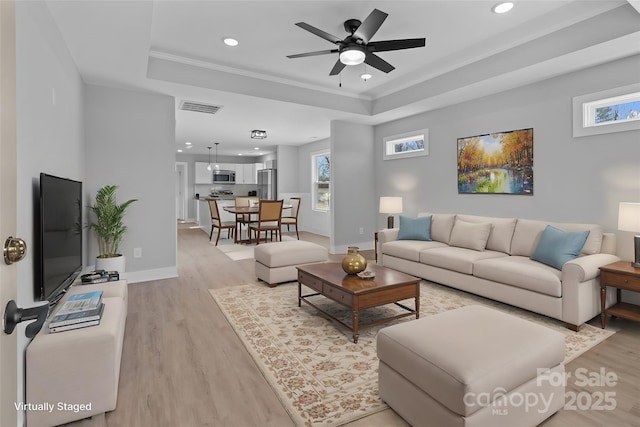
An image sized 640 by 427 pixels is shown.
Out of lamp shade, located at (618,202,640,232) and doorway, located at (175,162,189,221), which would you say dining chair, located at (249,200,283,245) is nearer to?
lamp shade, located at (618,202,640,232)

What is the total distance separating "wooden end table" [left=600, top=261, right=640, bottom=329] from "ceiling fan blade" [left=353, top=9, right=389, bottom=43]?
2821 millimetres

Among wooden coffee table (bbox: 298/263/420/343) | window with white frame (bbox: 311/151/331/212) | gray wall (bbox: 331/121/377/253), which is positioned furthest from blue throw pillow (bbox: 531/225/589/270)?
window with white frame (bbox: 311/151/331/212)

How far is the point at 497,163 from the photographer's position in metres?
4.53

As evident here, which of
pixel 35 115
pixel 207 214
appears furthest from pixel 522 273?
pixel 207 214

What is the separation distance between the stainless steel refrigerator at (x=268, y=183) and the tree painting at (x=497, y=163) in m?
6.29

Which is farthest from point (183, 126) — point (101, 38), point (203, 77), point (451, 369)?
point (451, 369)

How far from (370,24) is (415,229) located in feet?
9.55

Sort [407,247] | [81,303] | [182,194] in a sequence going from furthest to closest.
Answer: [182,194] < [407,247] < [81,303]

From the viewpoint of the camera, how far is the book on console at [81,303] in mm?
1974

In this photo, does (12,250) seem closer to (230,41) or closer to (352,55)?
(352,55)

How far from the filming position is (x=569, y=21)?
3.22 meters

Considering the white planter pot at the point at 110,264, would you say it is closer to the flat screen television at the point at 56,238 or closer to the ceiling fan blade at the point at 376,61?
the flat screen television at the point at 56,238

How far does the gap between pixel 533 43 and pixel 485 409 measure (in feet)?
12.2

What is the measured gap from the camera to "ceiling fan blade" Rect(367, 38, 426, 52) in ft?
9.44
